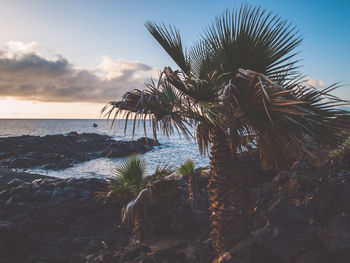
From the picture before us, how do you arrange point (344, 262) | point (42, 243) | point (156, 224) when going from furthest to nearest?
point (156, 224), point (42, 243), point (344, 262)

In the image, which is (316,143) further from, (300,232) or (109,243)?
(109,243)

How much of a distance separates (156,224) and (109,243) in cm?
139

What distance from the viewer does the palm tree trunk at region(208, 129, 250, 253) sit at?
4203 millimetres

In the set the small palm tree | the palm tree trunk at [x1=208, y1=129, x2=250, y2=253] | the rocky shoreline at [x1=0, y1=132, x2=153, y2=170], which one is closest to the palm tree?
the palm tree trunk at [x1=208, y1=129, x2=250, y2=253]

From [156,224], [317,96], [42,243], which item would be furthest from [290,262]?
[42,243]

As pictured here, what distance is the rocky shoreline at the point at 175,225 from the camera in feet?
12.1

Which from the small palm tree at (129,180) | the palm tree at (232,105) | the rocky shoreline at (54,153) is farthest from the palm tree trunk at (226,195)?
the rocky shoreline at (54,153)

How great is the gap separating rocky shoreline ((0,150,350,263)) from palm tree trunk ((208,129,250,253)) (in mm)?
241

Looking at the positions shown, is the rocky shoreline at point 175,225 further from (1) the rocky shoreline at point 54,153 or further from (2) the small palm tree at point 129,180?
(1) the rocky shoreline at point 54,153

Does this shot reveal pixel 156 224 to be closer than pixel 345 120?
No

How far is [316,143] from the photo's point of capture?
11.0 ft

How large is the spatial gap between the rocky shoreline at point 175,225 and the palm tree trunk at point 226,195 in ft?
0.79

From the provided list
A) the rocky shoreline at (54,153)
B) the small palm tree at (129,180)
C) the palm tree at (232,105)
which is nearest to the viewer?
the palm tree at (232,105)

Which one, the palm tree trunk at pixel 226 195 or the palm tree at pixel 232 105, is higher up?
the palm tree at pixel 232 105
